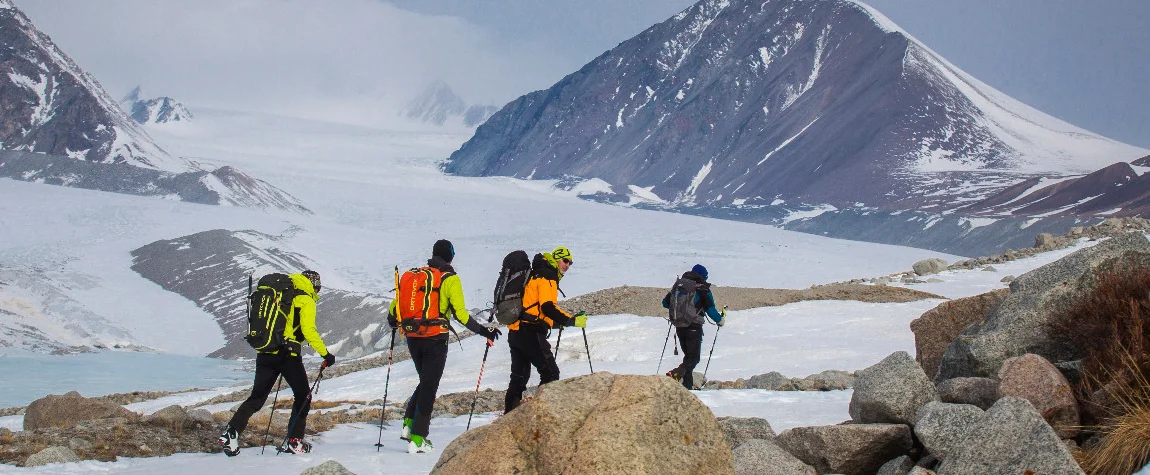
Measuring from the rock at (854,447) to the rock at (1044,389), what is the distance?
2.88 feet

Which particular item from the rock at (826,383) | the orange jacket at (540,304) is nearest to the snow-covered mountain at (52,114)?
the rock at (826,383)

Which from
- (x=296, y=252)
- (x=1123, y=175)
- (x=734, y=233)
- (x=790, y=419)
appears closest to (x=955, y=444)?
(x=790, y=419)

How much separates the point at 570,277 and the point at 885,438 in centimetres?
5982

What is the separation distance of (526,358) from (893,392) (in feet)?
12.4

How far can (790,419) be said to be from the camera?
10195 mm

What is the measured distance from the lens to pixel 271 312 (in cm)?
838

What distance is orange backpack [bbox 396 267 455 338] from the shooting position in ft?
28.0

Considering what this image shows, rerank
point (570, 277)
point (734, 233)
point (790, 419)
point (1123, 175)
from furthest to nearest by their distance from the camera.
A: point (1123, 175) < point (734, 233) < point (570, 277) < point (790, 419)

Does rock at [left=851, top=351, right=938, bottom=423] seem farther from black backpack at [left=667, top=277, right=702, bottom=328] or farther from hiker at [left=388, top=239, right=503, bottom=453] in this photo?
black backpack at [left=667, top=277, right=702, bottom=328]

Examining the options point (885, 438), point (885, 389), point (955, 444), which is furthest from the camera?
point (885, 389)

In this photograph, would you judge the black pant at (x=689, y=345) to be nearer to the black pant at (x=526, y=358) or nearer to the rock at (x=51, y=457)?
the black pant at (x=526, y=358)

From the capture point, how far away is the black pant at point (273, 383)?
8539 mm

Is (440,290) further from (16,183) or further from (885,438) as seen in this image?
(16,183)

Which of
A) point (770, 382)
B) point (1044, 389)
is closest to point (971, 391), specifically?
point (1044, 389)
